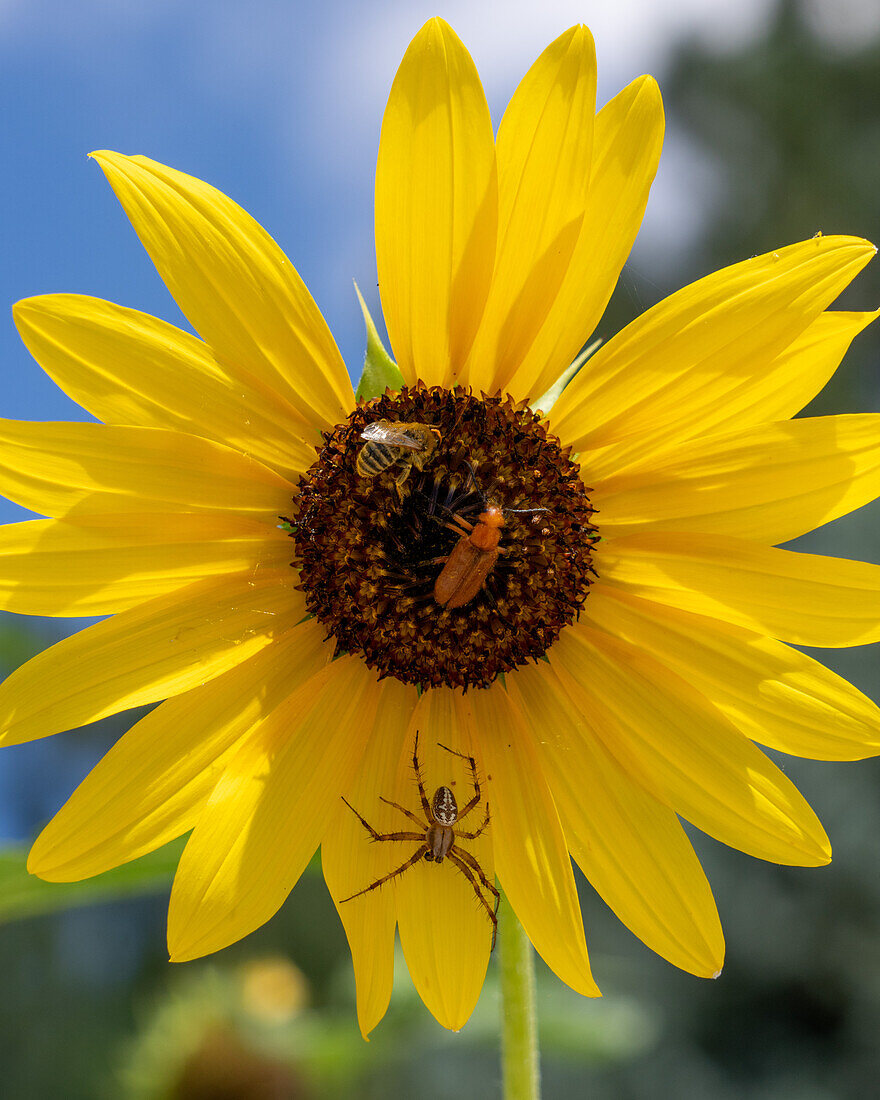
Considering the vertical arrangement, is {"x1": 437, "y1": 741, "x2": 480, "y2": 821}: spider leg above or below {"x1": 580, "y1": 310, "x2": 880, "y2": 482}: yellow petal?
below

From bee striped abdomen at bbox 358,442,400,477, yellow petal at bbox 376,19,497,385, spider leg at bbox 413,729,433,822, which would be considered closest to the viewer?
yellow petal at bbox 376,19,497,385

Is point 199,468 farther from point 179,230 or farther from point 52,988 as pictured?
point 52,988

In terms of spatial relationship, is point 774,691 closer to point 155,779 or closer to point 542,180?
point 542,180

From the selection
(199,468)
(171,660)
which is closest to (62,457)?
(199,468)

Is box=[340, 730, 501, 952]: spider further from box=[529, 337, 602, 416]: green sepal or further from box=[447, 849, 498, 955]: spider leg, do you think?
box=[529, 337, 602, 416]: green sepal

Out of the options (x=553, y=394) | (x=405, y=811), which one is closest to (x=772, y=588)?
(x=553, y=394)

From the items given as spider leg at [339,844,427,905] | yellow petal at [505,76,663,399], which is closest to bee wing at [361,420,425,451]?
yellow petal at [505,76,663,399]

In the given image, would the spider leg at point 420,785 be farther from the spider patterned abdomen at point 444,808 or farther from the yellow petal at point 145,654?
the yellow petal at point 145,654
